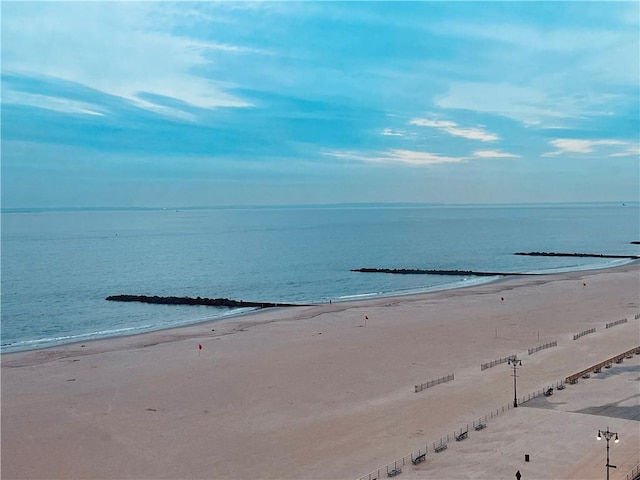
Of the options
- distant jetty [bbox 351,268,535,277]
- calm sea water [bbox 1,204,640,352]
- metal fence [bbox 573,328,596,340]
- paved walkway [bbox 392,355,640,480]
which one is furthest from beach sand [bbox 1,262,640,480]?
distant jetty [bbox 351,268,535,277]

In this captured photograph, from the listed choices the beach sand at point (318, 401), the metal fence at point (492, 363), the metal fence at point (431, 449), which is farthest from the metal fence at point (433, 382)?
the metal fence at point (431, 449)

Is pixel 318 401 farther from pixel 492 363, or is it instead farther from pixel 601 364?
pixel 601 364

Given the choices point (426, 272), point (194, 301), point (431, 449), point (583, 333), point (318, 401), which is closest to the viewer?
point (431, 449)

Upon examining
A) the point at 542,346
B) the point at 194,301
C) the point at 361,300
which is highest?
the point at 361,300

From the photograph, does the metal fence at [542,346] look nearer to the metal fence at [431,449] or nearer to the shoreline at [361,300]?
the metal fence at [431,449]

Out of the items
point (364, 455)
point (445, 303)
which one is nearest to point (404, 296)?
point (445, 303)

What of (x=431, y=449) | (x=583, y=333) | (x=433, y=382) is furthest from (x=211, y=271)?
(x=431, y=449)

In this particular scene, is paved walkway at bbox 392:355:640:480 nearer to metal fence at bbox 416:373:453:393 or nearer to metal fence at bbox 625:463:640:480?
metal fence at bbox 625:463:640:480
